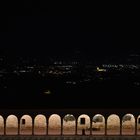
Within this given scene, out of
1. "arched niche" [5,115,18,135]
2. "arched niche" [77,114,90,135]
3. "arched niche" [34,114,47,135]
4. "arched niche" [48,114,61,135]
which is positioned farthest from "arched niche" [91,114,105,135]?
"arched niche" [5,115,18,135]

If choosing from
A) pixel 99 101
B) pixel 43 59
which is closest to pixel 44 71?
pixel 43 59

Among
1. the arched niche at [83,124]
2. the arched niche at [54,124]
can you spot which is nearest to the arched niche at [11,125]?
the arched niche at [54,124]

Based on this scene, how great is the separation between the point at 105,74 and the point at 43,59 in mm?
6191

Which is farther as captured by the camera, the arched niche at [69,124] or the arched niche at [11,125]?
the arched niche at [69,124]

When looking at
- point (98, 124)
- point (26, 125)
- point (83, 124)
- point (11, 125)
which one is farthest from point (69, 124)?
point (11, 125)

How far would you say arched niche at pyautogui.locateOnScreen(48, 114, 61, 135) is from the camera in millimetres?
20266

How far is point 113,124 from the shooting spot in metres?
→ 20.5

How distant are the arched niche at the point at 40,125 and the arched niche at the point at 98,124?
8.34ft

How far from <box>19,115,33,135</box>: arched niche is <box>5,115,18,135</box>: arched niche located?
271mm

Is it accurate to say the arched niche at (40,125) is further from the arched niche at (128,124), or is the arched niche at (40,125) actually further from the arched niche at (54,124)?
the arched niche at (128,124)

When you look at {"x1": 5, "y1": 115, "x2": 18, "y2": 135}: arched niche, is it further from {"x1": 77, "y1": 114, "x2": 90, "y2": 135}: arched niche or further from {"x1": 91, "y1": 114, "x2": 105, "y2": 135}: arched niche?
{"x1": 91, "y1": 114, "x2": 105, "y2": 135}: arched niche

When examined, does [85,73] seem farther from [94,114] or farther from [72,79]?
[94,114]

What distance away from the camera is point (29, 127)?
2041 cm

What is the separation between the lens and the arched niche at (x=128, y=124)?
66.9 feet
